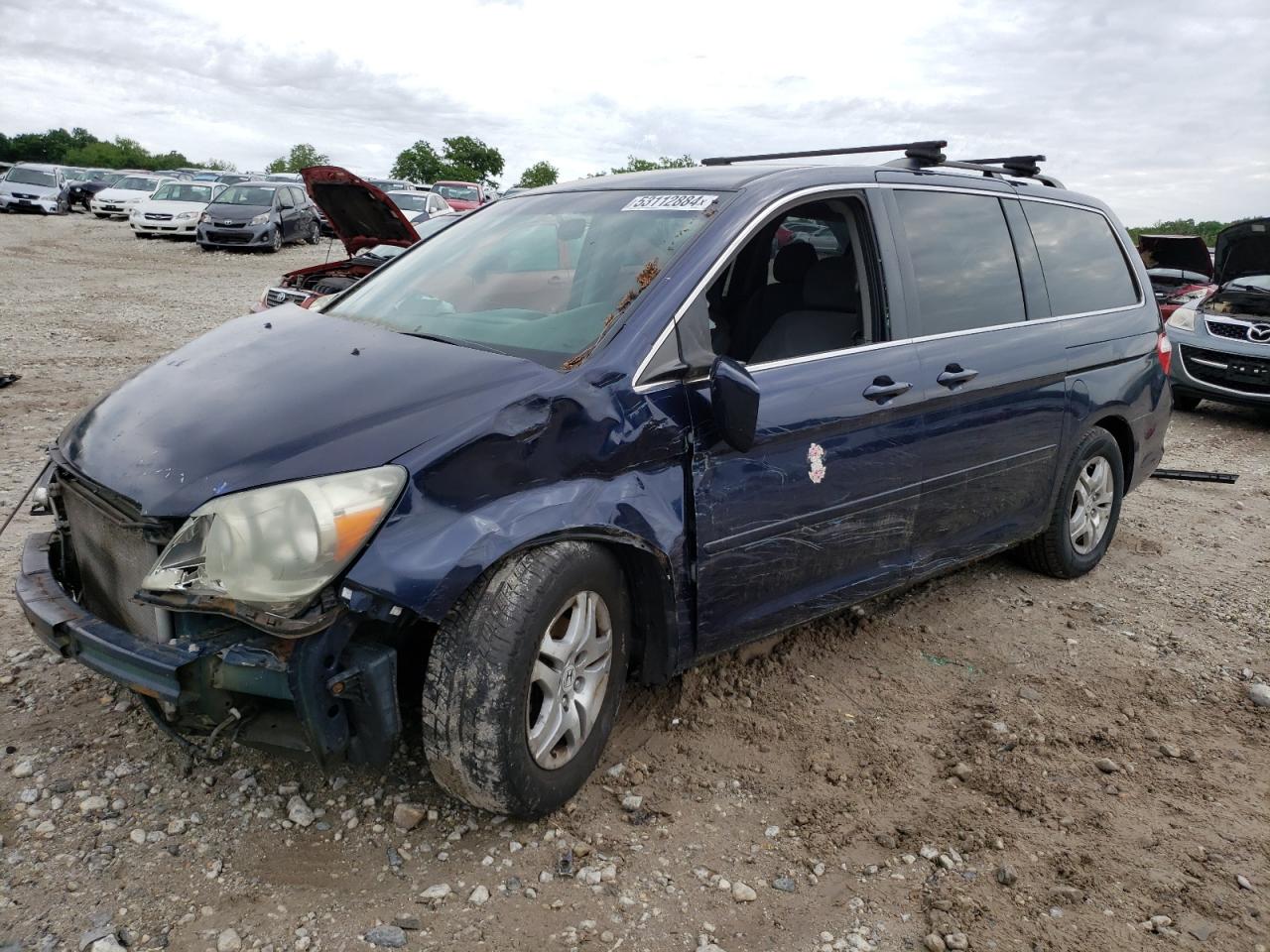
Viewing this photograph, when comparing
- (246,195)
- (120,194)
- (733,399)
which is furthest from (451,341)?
(120,194)

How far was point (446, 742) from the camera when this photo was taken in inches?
99.7

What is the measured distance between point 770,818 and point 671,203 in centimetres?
197

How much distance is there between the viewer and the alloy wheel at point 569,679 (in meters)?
2.68

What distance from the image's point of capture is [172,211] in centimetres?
2303

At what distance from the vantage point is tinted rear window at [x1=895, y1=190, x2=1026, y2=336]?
12.3ft

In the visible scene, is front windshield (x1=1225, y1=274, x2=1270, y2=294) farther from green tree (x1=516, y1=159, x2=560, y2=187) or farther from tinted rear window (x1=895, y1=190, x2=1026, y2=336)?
green tree (x1=516, y1=159, x2=560, y2=187)

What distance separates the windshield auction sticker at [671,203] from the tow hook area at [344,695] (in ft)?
5.72

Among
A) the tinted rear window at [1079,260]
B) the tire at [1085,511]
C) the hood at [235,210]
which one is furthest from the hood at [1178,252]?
the hood at [235,210]

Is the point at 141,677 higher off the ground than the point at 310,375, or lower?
lower

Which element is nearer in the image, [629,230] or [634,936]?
[634,936]

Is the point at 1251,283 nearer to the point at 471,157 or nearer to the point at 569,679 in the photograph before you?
the point at 569,679

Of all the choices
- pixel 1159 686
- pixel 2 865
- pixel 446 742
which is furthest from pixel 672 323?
pixel 1159 686

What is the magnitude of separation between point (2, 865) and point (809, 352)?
8.83 feet

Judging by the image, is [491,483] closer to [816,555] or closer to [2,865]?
[816,555]
